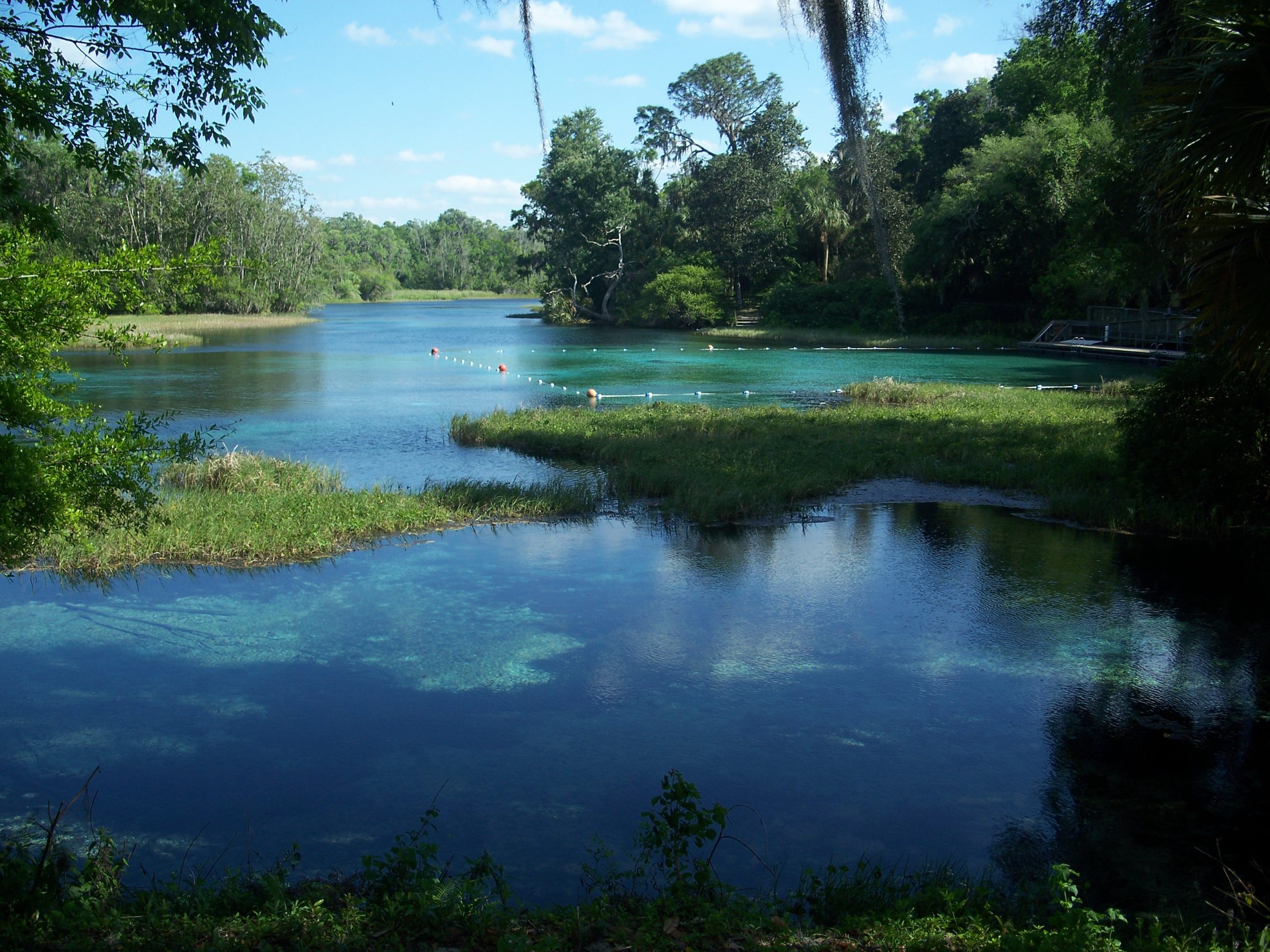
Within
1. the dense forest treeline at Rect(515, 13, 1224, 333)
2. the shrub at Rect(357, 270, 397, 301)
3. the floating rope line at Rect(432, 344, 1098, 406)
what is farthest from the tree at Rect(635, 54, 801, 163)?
the shrub at Rect(357, 270, 397, 301)

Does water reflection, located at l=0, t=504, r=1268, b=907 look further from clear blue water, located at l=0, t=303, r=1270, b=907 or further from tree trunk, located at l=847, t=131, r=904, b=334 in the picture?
tree trunk, located at l=847, t=131, r=904, b=334

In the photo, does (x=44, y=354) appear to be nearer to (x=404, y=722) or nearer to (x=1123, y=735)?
(x=404, y=722)

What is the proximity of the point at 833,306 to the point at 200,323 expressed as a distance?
38.5 meters

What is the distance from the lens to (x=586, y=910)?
458cm

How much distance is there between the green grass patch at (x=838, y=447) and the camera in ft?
45.7

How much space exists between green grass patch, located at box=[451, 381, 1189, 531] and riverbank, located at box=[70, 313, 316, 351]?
3369cm

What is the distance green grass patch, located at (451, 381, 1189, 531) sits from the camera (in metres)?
13.9

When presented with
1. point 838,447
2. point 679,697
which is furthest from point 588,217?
point 679,697

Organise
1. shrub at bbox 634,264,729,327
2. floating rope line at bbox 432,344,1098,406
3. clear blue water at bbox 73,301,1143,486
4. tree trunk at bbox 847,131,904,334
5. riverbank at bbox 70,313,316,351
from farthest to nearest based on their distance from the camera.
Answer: shrub at bbox 634,264,729,327
riverbank at bbox 70,313,316,351
floating rope line at bbox 432,344,1098,406
clear blue water at bbox 73,301,1143,486
tree trunk at bbox 847,131,904,334

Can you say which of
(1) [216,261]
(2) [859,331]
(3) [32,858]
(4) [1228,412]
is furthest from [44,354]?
(2) [859,331]

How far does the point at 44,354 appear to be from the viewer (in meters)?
6.32

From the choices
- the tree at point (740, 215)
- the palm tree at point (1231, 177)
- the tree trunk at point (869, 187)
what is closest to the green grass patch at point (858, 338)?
the tree at point (740, 215)

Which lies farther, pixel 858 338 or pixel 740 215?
pixel 740 215

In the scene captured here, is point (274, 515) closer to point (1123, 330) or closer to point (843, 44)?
point (843, 44)
